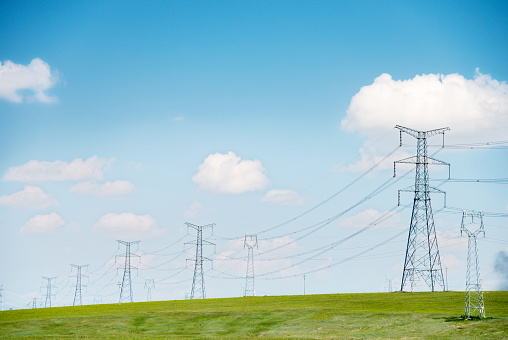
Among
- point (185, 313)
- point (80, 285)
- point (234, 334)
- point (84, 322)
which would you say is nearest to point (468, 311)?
point (234, 334)

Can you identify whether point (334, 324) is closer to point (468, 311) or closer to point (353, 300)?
point (468, 311)

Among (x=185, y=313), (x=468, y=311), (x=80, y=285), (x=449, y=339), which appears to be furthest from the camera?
(x=80, y=285)

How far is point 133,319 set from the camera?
83.1 metres

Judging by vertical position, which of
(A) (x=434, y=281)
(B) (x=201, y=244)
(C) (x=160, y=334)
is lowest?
(C) (x=160, y=334)

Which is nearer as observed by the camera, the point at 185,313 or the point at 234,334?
the point at 234,334

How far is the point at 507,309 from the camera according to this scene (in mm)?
74000

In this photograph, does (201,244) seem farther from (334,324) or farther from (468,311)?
(468,311)

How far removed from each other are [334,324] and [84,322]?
34314mm

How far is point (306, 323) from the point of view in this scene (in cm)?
7181

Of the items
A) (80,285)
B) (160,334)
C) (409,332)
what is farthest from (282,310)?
(80,285)

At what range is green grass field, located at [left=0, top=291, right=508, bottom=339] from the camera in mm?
61125

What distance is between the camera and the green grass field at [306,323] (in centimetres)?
6112

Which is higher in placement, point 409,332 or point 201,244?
point 201,244

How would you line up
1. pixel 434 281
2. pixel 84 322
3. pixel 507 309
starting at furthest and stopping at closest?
pixel 434 281
pixel 84 322
pixel 507 309
